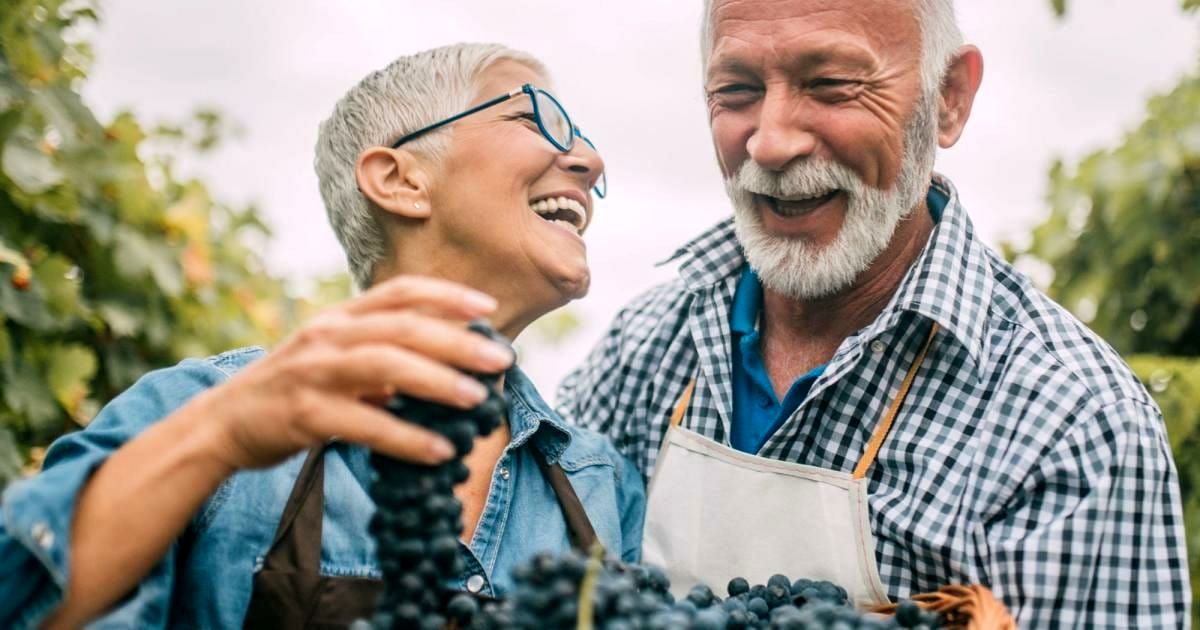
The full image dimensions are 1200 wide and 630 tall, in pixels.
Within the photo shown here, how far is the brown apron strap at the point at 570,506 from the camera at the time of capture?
228cm

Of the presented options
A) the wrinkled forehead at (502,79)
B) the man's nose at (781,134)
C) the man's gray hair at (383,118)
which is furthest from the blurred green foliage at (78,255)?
the man's nose at (781,134)

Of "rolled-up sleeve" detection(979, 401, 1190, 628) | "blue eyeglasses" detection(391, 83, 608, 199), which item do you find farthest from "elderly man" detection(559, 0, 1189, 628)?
"blue eyeglasses" detection(391, 83, 608, 199)

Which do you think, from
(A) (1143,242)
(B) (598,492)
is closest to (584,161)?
(B) (598,492)

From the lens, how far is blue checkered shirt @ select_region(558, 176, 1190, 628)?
202 cm

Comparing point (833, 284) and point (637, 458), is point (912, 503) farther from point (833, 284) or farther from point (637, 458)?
point (637, 458)

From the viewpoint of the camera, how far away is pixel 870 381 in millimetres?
2459

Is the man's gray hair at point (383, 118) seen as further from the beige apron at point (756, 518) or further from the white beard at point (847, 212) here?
the beige apron at point (756, 518)

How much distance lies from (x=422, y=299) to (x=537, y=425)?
1.04m

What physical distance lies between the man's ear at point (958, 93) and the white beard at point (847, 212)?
0.41ft

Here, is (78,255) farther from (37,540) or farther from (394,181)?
(37,540)

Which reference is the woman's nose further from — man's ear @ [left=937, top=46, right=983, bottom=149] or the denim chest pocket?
man's ear @ [left=937, top=46, right=983, bottom=149]

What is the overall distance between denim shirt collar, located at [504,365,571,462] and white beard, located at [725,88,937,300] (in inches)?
24.2

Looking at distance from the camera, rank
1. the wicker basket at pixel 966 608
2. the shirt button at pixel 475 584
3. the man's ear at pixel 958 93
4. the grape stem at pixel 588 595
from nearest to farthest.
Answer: the grape stem at pixel 588 595, the wicker basket at pixel 966 608, the shirt button at pixel 475 584, the man's ear at pixel 958 93

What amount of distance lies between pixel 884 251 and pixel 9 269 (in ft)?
6.59
